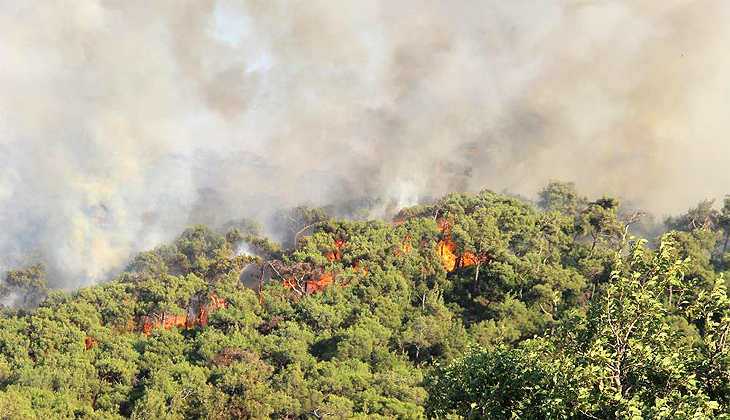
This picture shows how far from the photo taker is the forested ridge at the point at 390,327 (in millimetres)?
12461

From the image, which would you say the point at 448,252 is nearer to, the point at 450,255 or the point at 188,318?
the point at 450,255

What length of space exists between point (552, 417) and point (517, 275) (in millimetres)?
43771

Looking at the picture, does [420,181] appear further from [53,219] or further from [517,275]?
[53,219]

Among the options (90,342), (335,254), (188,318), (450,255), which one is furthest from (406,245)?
(90,342)

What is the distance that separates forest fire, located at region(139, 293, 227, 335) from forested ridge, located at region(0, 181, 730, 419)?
209 millimetres

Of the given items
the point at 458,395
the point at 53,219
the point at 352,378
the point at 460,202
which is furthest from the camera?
the point at 53,219

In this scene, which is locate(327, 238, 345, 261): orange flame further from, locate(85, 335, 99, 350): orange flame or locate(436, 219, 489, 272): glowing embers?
locate(85, 335, 99, 350): orange flame

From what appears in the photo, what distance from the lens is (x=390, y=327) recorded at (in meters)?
50.6

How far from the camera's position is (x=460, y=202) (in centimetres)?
7206

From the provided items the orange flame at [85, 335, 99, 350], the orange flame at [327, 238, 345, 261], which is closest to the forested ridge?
the orange flame at [85, 335, 99, 350]

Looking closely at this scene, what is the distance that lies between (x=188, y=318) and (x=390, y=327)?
19207mm

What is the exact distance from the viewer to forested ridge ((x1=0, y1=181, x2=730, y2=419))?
1246 cm

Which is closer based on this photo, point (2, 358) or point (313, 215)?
point (2, 358)

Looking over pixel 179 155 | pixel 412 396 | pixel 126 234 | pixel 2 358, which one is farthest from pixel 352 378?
pixel 179 155
